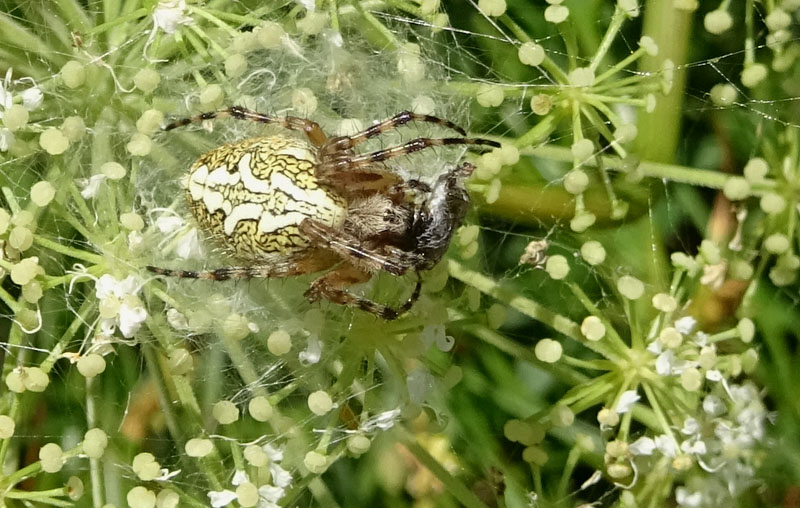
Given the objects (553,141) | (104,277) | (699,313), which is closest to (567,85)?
(553,141)

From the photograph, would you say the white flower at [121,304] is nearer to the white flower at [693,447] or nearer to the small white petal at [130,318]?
the small white petal at [130,318]

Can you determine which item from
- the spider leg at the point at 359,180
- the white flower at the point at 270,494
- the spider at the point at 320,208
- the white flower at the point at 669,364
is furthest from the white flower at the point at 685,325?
the white flower at the point at 270,494

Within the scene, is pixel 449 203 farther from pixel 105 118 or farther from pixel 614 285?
pixel 105 118

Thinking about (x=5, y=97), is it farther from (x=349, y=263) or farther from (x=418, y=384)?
(x=418, y=384)

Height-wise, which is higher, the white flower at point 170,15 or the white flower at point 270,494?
the white flower at point 170,15

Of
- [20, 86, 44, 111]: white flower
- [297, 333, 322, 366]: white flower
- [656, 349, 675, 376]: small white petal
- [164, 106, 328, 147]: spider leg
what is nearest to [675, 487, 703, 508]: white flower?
[656, 349, 675, 376]: small white petal

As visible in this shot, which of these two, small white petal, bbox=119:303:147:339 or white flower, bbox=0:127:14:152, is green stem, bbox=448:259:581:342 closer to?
small white petal, bbox=119:303:147:339
